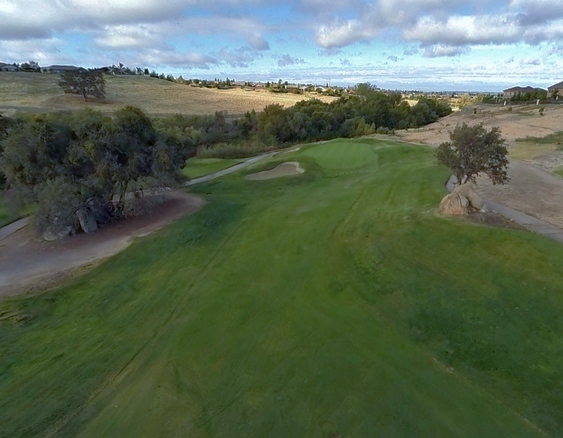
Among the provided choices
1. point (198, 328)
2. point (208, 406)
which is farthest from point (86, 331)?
point (208, 406)

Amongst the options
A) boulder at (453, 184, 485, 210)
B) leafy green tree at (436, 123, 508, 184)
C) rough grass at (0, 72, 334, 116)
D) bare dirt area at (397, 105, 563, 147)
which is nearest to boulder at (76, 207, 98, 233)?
boulder at (453, 184, 485, 210)

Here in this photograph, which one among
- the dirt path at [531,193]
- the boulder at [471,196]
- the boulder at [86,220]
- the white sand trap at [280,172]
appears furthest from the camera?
the white sand trap at [280,172]

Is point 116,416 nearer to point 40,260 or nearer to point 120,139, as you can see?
point 40,260

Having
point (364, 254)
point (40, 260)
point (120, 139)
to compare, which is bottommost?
point (40, 260)

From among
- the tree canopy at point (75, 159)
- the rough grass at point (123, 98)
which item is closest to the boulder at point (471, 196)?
the tree canopy at point (75, 159)

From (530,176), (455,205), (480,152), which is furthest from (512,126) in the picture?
(455,205)

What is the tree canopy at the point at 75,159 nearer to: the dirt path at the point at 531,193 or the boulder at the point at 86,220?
the boulder at the point at 86,220

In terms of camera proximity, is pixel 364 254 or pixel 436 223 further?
pixel 436 223
